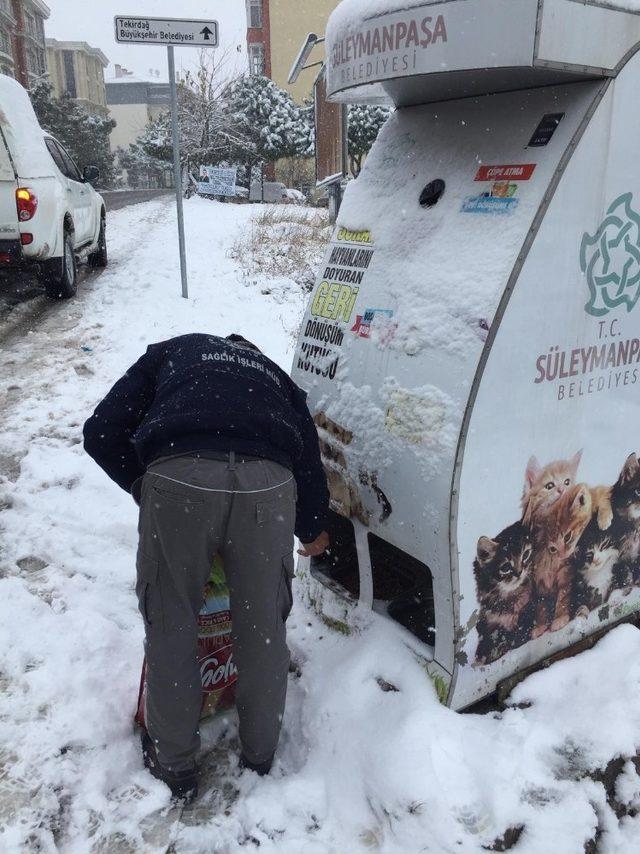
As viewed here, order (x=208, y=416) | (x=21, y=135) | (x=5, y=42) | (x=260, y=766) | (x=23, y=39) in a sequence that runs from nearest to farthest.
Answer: (x=208, y=416) → (x=260, y=766) → (x=21, y=135) → (x=5, y=42) → (x=23, y=39)

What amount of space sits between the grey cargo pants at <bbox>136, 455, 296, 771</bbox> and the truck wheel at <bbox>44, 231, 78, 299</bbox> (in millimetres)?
6433

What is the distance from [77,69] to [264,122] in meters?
56.4

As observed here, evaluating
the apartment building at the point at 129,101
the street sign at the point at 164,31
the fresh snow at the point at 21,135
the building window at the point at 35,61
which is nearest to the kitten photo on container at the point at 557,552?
the street sign at the point at 164,31

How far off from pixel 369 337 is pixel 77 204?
709cm

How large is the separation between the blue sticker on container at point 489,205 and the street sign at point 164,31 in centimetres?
546

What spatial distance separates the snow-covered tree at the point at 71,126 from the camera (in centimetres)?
3919

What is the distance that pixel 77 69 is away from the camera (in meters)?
76.8

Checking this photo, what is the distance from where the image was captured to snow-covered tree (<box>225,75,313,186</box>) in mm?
31953

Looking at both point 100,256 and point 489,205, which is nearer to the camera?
point 489,205

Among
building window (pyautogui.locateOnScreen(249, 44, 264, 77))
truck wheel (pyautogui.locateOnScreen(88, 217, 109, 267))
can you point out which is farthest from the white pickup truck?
building window (pyautogui.locateOnScreen(249, 44, 264, 77))

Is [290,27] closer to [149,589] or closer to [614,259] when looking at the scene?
[614,259]

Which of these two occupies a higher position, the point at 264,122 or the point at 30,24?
the point at 30,24

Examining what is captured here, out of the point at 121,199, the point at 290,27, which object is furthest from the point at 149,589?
the point at 290,27

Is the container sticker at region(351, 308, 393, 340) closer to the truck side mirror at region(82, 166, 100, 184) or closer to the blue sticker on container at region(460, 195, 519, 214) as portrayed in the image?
the blue sticker on container at region(460, 195, 519, 214)
